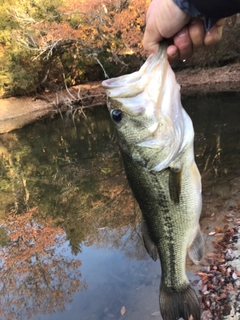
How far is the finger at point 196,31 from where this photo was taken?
5.59ft

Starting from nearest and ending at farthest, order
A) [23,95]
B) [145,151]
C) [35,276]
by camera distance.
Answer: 1. [145,151]
2. [35,276]
3. [23,95]

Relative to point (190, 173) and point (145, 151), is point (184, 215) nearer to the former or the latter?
point (190, 173)

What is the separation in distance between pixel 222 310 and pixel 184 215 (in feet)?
9.88

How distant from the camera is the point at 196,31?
5.69 ft

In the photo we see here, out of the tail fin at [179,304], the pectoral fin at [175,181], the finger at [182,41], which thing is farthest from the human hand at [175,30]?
the tail fin at [179,304]

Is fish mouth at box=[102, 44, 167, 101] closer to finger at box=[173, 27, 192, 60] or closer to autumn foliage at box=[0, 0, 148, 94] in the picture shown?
finger at box=[173, 27, 192, 60]

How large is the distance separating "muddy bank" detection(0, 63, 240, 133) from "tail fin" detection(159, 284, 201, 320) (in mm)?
18711

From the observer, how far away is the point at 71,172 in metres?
11.2

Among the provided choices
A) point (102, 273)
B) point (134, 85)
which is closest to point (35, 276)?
point (102, 273)

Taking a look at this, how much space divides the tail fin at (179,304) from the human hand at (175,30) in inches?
57.5

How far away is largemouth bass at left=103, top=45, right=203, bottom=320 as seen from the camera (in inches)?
73.9

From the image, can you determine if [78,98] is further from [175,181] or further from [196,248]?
[175,181]

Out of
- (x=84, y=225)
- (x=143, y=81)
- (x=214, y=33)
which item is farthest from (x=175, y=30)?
(x=84, y=225)

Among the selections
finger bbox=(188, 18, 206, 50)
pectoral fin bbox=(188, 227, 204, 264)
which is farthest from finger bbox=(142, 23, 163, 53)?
pectoral fin bbox=(188, 227, 204, 264)
